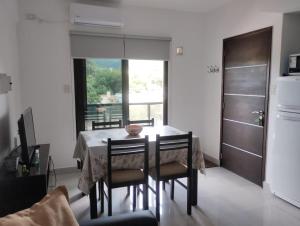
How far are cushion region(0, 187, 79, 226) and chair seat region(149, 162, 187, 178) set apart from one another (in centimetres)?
152

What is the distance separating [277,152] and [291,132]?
319 mm

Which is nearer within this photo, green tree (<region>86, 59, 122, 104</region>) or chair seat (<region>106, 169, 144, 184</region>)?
chair seat (<region>106, 169, 144, 184</region>)

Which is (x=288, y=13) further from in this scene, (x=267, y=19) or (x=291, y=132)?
(x=291, y=132)

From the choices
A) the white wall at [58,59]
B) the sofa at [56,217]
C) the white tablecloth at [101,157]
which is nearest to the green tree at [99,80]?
the white wall at [58,59]

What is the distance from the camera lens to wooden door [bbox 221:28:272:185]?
10.8ft

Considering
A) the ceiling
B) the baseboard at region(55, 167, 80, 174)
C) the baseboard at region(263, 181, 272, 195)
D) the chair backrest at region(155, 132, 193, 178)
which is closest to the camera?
the chair backrest at region(155, 132, 193, 178)

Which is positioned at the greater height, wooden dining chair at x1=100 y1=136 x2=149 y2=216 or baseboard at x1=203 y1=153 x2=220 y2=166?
wooden dining chair at x1=100 y1=136 x2=149 y2=216

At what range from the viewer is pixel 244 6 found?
353cm

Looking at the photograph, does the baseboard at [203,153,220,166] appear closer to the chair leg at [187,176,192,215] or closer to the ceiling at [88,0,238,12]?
the chair leg at [187,176,192,215]

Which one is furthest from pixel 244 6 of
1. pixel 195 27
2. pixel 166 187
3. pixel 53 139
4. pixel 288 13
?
pixel 53 139

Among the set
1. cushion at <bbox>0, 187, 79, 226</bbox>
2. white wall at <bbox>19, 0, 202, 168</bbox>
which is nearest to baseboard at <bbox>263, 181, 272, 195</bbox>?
white wall at <bbox>19, 0, 202, 168</bbox>

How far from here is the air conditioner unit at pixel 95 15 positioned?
351 centimetres

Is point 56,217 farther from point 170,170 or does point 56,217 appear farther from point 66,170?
point 66,170

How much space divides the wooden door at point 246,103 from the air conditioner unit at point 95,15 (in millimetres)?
1805
